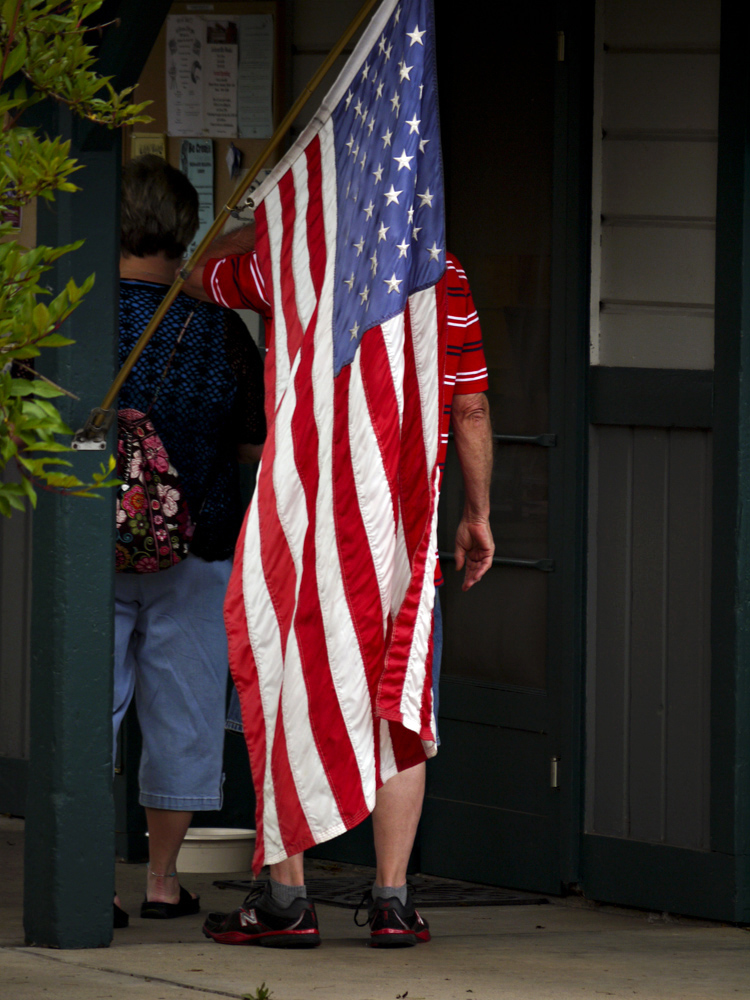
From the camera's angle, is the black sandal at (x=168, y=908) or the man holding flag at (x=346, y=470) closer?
the man holding flag at (x=346, y=470)

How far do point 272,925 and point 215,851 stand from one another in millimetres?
1208

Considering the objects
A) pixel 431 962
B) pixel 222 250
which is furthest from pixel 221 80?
pixel 431 962

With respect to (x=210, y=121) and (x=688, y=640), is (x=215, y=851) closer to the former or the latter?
(x=688, y=640)

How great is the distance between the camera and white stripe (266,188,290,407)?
14.5 ft

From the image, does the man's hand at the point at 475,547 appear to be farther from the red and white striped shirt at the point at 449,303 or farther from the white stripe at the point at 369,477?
the white stripe at the point at 369,477

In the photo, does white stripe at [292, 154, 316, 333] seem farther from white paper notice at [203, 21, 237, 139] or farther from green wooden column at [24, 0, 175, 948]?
white paper notice at [203, 21, 237, 139]

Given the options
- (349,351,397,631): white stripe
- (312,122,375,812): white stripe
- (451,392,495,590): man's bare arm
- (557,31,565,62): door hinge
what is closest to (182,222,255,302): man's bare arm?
(312,122,375,812): white stripe

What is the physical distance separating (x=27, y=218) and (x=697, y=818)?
128 inches

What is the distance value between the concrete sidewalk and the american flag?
0.34 meters

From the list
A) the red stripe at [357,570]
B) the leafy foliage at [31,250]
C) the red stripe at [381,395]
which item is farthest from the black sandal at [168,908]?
the leafy foliage at [31,250]

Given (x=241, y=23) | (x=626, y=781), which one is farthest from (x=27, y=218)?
(x=626, y=781)

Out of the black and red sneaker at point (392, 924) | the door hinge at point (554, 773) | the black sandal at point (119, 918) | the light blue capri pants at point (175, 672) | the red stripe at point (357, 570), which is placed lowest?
the black sandal at point (119, 918)

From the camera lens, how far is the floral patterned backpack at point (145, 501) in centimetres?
465

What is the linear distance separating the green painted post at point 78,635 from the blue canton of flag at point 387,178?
0.58 m
